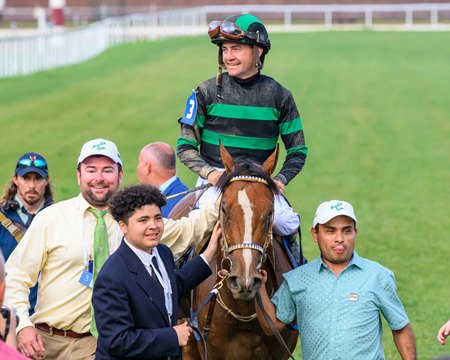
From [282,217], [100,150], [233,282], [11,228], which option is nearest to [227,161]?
[282,217]

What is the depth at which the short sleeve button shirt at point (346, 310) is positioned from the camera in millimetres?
6012

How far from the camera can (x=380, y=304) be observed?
6.06m

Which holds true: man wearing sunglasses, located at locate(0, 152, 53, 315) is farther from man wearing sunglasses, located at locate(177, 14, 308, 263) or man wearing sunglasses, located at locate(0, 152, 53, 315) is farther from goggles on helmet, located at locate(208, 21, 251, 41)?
goggles on helmet, located at locate(208, 21, 251, 41)

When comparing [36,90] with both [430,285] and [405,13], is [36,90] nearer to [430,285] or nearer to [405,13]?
[430,285]

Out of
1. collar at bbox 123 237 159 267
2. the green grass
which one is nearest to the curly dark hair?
collar at bbox 123 237 159 267

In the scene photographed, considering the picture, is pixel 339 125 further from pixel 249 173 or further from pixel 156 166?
pixel 249 173

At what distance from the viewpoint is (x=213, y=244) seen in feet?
21.4

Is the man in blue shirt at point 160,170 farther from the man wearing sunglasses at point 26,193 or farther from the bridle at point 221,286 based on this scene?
the bridle at point 221,286

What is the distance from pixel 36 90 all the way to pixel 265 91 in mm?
23801

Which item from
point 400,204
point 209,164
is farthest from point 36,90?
point 209,164

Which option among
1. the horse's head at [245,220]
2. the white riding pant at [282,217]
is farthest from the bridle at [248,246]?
the white riding pant at [282,217]

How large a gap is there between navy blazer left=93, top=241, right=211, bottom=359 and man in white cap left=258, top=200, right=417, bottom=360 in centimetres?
84

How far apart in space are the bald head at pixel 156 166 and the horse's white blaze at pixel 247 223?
3238mm

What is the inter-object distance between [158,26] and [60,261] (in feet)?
154
